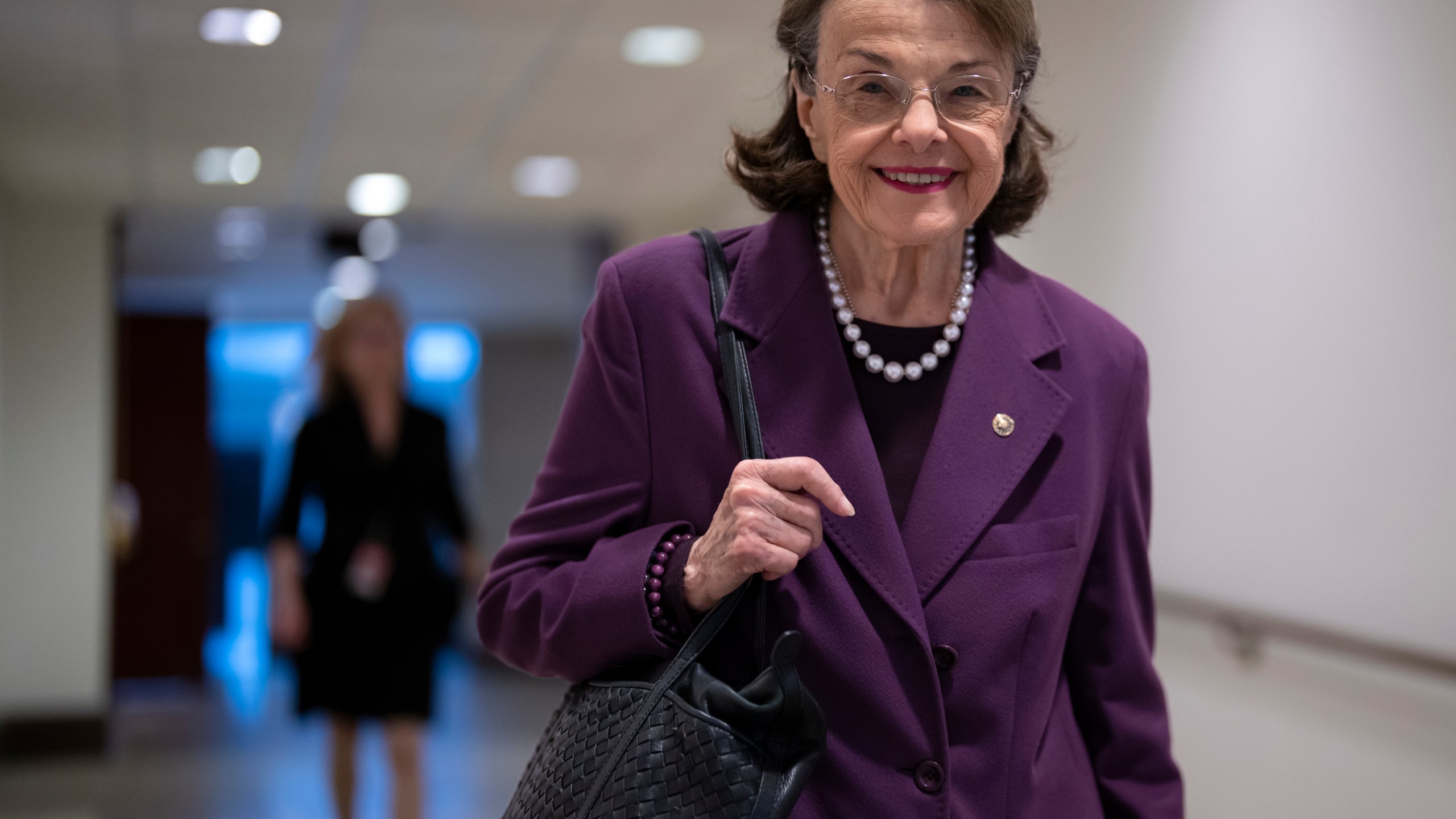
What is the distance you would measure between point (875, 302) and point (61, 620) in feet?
25.8

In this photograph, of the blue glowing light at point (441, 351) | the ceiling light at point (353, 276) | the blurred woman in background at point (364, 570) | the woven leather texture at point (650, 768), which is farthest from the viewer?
the blue glowing light at point (441, 351)

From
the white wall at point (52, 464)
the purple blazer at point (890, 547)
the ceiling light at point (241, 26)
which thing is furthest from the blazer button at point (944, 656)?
the white wall at point (52, 464)

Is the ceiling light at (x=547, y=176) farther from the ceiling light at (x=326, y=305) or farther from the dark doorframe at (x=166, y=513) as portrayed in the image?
the ceiling light at (x=326, y=305)

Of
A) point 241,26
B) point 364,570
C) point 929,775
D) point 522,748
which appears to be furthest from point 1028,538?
point 522,748

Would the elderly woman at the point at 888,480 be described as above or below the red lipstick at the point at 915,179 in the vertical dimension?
below

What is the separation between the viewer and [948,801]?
1302 millimetres

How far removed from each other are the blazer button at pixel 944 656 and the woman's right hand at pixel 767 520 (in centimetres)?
19

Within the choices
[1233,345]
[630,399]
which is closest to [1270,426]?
[1233,345]

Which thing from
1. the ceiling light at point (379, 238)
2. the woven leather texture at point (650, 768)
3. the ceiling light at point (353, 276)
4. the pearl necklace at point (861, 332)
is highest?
the ceiling light at point (379, 238)

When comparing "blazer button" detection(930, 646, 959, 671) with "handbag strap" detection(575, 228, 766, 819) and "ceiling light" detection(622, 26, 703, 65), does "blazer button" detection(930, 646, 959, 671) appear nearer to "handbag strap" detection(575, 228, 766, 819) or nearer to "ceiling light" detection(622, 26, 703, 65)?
"handbag strap" detection(575, 228, 766, 819)

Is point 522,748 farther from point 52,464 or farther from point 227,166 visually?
point 227,166

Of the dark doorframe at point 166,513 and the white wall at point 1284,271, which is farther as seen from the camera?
the dark doorframe at point 166,513

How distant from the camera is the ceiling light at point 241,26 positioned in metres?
4.92

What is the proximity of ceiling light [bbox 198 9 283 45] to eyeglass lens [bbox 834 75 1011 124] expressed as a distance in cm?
418
